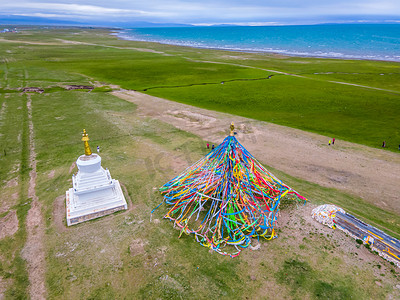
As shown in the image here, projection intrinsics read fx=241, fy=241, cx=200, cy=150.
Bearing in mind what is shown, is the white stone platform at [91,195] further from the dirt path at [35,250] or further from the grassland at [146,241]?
the dirt path at [35,250]

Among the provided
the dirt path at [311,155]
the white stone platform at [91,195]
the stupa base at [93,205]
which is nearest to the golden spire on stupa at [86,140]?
the white stone platform at [91,195]

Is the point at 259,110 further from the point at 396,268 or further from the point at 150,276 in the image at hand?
the point at 150,276

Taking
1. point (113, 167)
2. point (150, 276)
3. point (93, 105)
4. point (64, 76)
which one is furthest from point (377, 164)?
point (64, 76)

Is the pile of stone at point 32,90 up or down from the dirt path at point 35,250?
down

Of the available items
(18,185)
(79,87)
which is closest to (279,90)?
(79,87)

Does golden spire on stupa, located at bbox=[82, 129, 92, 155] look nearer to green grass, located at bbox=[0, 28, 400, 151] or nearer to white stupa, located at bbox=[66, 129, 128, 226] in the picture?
white stupa, located at bbox=[66, 129, 128, 226]

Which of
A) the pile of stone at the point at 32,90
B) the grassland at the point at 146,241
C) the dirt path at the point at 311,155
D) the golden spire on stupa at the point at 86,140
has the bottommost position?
the pile of stone at the point at 32,90
